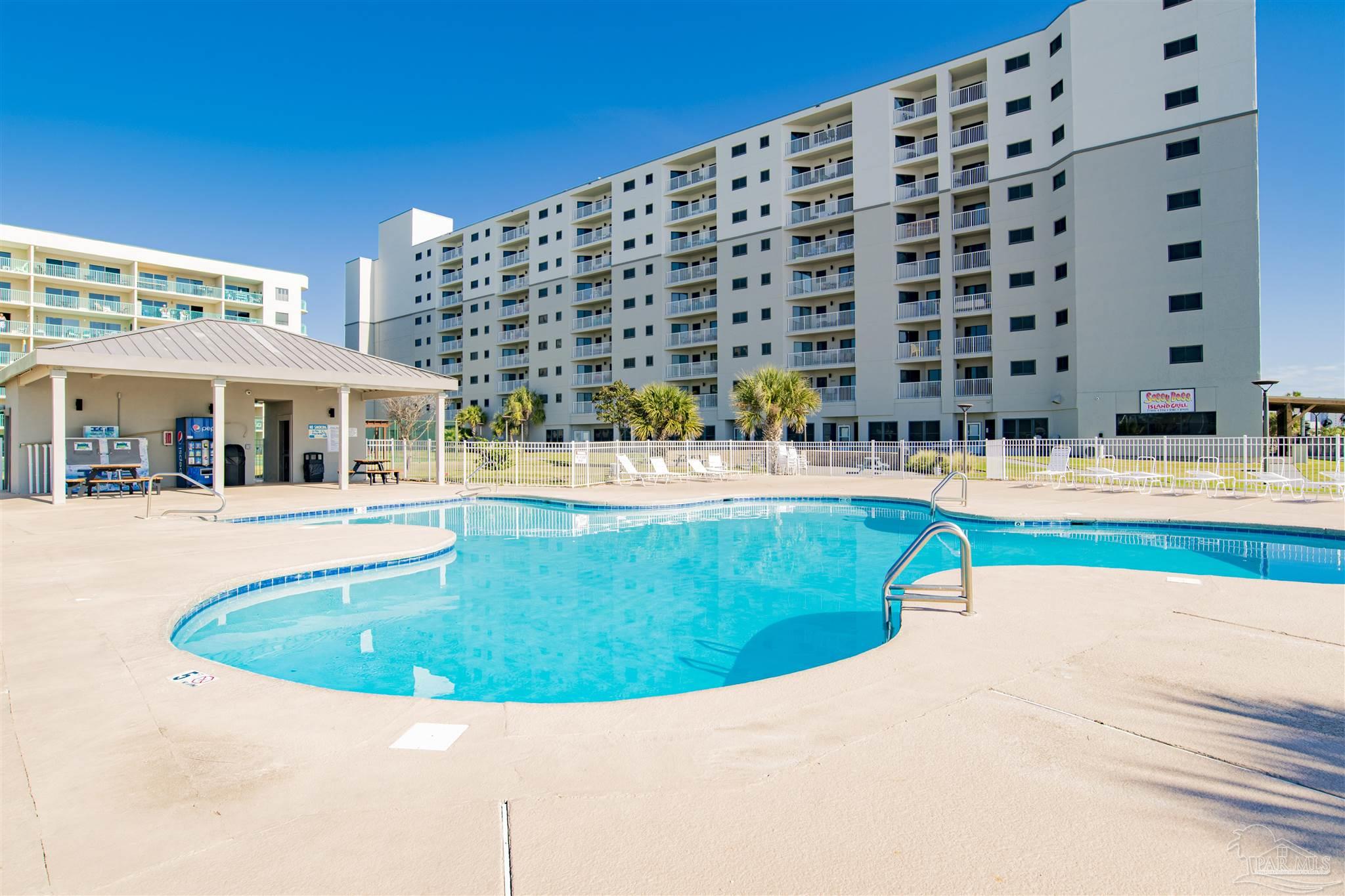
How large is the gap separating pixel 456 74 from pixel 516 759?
94.4ft

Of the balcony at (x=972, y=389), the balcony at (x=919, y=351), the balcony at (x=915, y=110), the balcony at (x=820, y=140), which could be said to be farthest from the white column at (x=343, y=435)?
the balcony at (x=915, y=110)

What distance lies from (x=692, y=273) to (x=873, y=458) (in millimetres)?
22669

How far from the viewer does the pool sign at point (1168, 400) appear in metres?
26.7

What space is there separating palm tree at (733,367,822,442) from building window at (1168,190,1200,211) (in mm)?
16807

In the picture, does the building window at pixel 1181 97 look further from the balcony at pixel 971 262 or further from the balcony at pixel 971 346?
the balcony at pixel 971 346

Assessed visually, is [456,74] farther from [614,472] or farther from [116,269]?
[116,269]

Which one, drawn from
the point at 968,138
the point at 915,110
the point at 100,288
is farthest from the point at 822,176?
the point at 100,288

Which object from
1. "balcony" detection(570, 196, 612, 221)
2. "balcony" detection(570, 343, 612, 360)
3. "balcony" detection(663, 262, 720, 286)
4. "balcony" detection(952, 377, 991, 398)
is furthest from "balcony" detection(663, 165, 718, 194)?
"balcony" detection(952, 377, 991, 398)

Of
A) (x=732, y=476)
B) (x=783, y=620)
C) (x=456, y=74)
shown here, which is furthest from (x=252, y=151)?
(x=783, y=620)

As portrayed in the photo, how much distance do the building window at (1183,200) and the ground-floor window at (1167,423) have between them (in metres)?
8.54

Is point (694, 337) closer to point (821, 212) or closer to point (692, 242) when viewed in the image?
point (692, 242)

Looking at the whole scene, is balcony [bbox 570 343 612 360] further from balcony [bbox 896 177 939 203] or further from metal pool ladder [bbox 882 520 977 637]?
metal pool ladder [bbox 882 520 977 637]

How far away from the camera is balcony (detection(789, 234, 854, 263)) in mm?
36688

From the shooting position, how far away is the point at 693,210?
4334 centimetres
